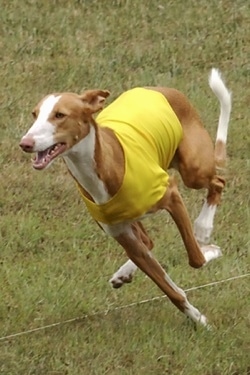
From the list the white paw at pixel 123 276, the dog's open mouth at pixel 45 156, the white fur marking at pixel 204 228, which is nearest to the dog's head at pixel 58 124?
the dog's open mouth at pixel 45 156

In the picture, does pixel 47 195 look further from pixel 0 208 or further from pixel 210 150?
pixel 210 150

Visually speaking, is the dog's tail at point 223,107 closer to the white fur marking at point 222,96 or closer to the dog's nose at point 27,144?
the white fur marking at point 222,96

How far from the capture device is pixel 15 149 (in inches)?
355

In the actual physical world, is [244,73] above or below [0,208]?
below

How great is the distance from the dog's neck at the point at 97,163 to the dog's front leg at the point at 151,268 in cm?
38

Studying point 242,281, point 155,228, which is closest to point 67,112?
point 242,281

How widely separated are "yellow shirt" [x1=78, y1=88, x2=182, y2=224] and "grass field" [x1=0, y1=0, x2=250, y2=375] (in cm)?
71

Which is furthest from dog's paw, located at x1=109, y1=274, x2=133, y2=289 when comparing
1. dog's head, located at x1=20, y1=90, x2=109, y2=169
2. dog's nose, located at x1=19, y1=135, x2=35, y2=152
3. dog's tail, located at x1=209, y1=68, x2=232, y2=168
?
dog's nose, located at x1=19, y1=135, x2=35, y2=152

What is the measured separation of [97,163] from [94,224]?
2.05 meters

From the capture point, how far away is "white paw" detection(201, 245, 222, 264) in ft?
21.5

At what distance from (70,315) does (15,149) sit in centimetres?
291

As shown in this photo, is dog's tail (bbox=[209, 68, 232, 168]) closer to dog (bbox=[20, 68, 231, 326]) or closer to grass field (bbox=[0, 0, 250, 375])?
dog (bbox=[20, 68, 231, 326])

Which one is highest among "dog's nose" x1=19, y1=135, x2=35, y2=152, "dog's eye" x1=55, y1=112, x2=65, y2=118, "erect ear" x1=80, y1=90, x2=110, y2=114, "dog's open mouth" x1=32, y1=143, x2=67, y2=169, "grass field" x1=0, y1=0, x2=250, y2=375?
"dog's nose" x1=19, y1=135, x2=35, y2=152

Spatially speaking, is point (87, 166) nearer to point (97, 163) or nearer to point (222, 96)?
point (97, 163)
